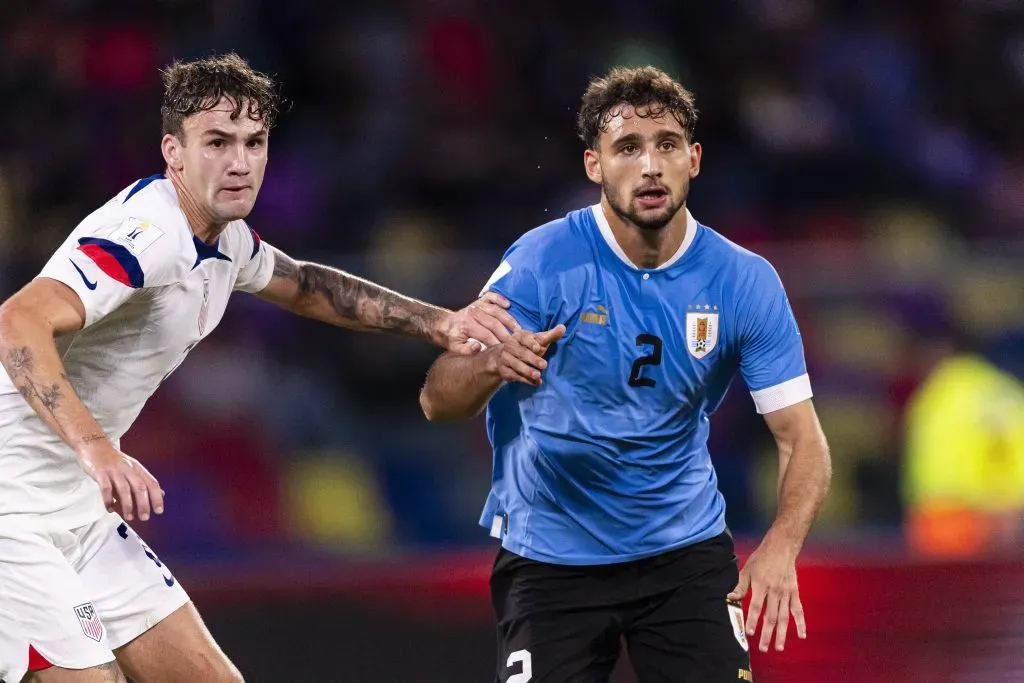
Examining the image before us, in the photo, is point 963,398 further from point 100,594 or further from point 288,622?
point 100,594

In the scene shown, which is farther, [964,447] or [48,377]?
[964,447]

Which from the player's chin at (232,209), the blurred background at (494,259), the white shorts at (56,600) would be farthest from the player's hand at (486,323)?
the blurred background at (494,259)

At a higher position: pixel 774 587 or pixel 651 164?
pixel 651 164

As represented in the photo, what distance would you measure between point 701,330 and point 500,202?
4.82 meters

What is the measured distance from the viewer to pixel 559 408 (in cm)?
397

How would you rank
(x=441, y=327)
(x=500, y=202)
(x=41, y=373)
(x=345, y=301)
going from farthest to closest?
(x=500, y=202), (x=345, y=301), (x=441, y=327), (x=41, y=373)

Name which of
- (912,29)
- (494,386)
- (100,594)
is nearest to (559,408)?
(494,386)

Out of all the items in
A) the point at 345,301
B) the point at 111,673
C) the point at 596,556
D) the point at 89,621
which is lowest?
the point at 111,673

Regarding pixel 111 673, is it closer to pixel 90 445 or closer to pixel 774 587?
pixel 90 445

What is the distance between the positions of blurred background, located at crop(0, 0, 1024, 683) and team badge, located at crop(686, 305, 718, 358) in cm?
191

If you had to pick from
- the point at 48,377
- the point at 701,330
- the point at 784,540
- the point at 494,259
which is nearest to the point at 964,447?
the point at 494,259

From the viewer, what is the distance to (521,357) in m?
3.61

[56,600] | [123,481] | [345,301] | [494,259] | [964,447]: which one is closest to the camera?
[123,481]

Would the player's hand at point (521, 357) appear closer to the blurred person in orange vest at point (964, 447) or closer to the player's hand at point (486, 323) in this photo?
the player's hand at point (486, 323)
